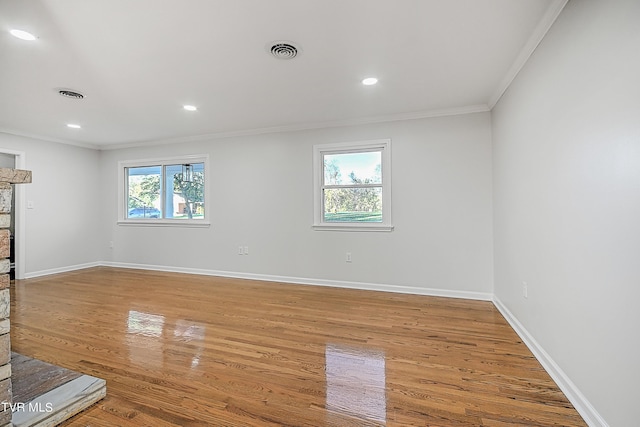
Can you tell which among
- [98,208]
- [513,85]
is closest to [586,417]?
[513,85]

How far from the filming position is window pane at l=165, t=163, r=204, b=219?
5.30 m

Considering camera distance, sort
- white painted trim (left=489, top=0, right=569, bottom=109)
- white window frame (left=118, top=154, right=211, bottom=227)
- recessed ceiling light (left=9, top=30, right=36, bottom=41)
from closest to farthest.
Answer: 1. white painted trim (left=489, top=0, right=569, bottom=109)
2. recessed ceiling light (left=9, top=30, right=36, bottom=41)
3. white window frame (left=118, top=154, right=211, bottom=227)

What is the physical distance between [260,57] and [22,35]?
65.7 inches

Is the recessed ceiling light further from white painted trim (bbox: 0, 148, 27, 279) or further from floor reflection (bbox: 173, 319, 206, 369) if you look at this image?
white painted trim (bbox: 0, 148, 27, 279)

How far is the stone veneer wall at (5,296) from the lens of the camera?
1.37 metres

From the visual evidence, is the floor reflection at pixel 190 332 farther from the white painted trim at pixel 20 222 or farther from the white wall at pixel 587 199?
the white painted trim at pixel 20 222

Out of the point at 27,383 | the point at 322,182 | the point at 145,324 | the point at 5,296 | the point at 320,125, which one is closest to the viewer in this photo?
the point at 5,296

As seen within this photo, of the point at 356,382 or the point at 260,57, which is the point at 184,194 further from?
the point at 356,382

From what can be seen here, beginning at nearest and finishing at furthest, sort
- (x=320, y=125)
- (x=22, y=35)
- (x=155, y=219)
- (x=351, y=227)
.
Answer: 1. (x=22, y=35)
2. (x=351, y=227)
3. (x=320, y=125)
4. (x=155, y=219)

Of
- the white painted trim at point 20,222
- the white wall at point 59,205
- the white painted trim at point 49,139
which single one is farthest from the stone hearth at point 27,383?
the white painted trim at point 49,139

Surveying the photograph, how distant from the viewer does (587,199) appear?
1.59 m

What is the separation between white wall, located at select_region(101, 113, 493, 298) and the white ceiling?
0.44 metres

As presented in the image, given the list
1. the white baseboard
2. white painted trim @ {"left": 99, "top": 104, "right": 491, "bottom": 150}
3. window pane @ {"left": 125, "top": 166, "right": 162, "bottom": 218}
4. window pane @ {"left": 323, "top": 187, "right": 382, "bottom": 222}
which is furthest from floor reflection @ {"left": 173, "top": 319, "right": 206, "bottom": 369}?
window pane @ {"left": 125, "top": 166, "right": 162, "bottom": 218}

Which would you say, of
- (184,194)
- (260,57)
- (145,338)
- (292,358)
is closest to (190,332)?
(145,338)
